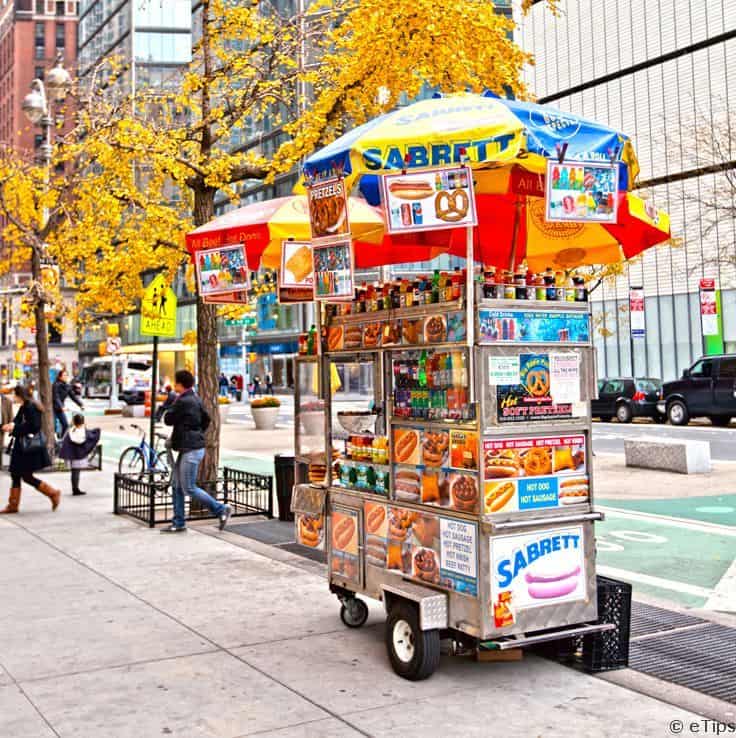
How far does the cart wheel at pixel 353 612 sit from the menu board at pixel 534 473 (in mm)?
1710

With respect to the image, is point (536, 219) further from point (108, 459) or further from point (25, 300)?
point (108, 459)

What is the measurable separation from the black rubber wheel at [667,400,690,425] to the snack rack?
24.4 metres

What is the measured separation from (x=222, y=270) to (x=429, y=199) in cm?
354

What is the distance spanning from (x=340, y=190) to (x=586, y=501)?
8.47 ft

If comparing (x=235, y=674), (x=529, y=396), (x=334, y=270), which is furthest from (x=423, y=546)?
(x=334, y=270)

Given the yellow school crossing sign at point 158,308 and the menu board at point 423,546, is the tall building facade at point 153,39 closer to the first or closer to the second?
the yellow school crossing sign at point 158,308

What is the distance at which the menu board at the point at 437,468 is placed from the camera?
17.9 ft

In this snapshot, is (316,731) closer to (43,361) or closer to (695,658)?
(695,658)

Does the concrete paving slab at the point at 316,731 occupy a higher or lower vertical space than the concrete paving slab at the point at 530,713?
higher

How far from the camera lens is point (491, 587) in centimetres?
530

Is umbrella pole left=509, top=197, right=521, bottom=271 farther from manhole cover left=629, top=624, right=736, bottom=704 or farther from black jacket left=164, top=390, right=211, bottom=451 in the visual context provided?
black jacket left=164, top=390, right=211, bottom=451

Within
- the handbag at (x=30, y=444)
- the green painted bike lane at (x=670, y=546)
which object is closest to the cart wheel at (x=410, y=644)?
the green painted bike lane at (x=670, y=546)

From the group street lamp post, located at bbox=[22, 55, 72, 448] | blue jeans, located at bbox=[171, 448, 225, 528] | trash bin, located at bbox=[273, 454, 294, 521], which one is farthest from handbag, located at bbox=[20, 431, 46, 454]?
street lamp post, located at bbox=[22, 55, 72, 448]

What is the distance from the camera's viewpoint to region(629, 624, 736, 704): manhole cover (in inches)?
207
